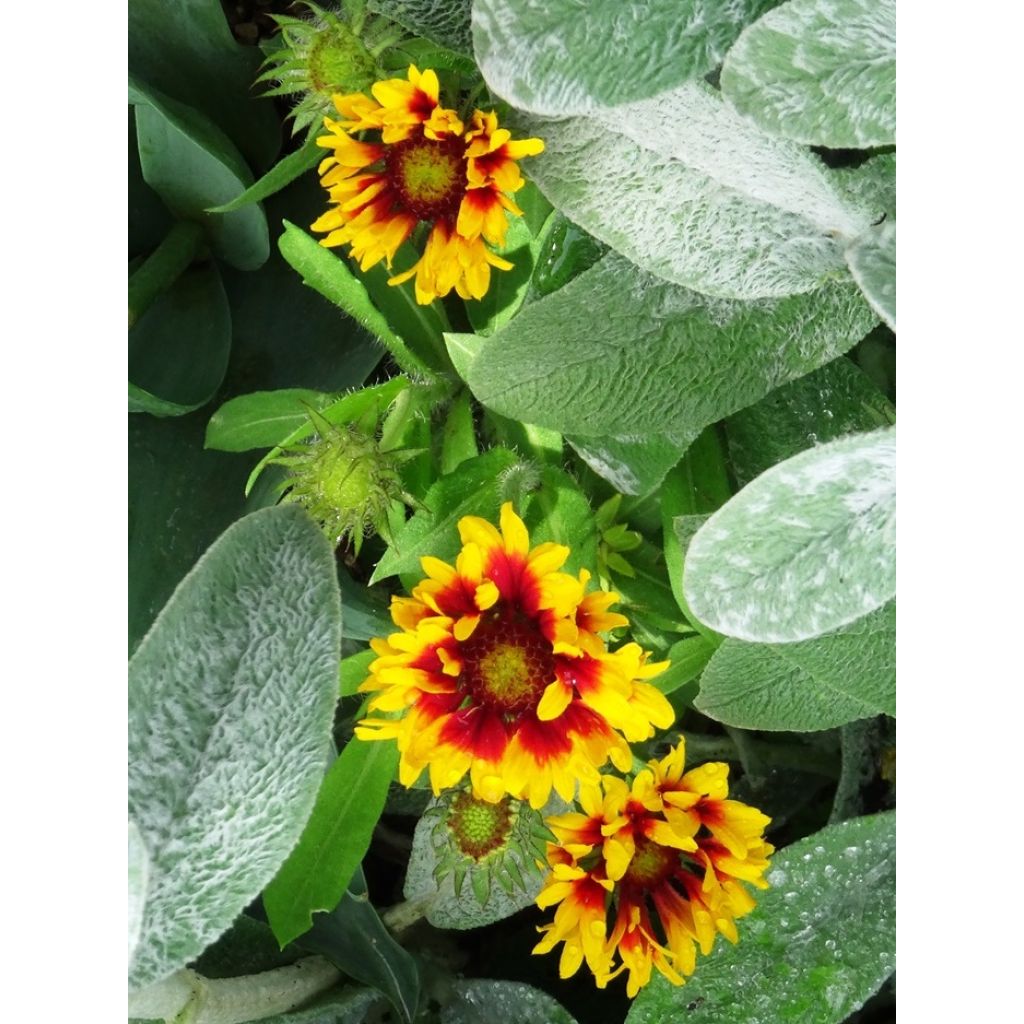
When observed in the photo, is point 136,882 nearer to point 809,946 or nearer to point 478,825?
point 478,825

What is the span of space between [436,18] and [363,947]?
0.49 meters

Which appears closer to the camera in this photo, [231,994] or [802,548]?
[802,548]

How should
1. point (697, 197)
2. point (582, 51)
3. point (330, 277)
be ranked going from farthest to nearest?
point (330, 277) → point (697, 197) → point (582, 51)

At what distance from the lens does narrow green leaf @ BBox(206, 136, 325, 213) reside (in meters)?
0.60

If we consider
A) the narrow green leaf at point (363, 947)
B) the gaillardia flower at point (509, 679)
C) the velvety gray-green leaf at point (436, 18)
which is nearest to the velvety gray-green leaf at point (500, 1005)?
the narrow green leaf at point (363, 947)

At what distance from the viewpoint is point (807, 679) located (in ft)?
2.02

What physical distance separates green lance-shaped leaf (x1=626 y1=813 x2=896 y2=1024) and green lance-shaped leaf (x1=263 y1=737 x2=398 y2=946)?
179 mm

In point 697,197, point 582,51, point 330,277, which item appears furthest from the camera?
point 330,277

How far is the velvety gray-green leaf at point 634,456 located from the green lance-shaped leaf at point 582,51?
0.69 feet

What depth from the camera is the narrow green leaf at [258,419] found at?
0.64m

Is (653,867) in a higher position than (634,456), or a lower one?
lower

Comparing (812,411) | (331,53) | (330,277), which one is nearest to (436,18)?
(331,53)

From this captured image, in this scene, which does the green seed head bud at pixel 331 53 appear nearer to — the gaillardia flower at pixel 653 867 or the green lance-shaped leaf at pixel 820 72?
the green lance-shaped leaf at pixel 820 72
